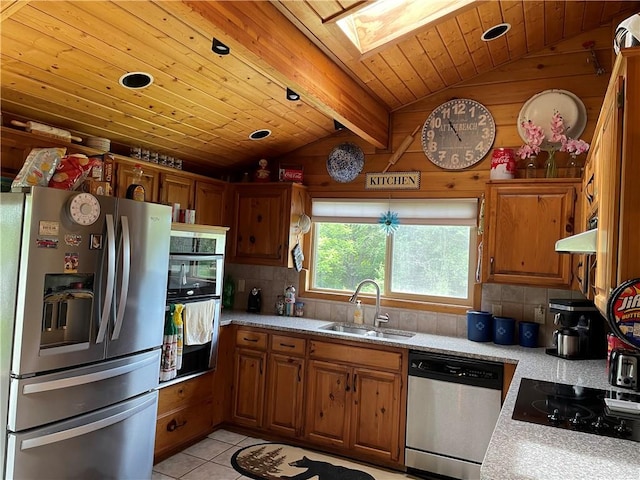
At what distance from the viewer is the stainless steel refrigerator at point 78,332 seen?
6.97 ft

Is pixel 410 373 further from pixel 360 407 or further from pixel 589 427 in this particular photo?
pixel 589 427

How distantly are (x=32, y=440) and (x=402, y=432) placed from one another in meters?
2.18

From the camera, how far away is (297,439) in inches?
136

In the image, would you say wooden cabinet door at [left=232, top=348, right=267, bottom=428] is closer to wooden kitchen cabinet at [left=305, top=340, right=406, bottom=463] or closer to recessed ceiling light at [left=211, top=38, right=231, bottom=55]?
wooden kitchen cabinet at [left=305, top=340, right=406, bottom=463]

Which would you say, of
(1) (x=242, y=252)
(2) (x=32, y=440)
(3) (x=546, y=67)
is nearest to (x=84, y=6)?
(2) (x=32, y=440)

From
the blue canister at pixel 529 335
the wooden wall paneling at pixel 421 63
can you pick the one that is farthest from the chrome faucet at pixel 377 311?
the wooden wall paneling at pixel 421 63

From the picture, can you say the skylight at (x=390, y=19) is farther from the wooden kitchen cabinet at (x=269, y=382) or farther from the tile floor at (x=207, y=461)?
the tile floor at (x=207, y=461)

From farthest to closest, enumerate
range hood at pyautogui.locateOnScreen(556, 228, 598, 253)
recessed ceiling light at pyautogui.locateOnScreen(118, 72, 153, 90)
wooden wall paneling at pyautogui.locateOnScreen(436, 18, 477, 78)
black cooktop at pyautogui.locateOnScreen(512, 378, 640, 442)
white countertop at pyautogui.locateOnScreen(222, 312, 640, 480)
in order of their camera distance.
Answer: wooden wall paneling at pyautogui.locateOnScreen(436, 18, 477, 78), recessed ceiling light at pyautogui.locateOnScreen(118, 72, 153, 90), range hood at pyautogui.locateOnScreen(556, 228, 598, 253), black cooktop at pyautogui.locateOnScreen(512, 378, 640, 442), white countertop at pyautogui.locateOnScreen(222, 312, 640, 480)

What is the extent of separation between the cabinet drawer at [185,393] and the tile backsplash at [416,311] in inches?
37.4

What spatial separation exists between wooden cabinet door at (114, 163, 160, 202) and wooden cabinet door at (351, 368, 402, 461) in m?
2.03

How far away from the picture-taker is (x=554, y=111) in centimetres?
325

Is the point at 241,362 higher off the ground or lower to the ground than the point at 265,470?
higher

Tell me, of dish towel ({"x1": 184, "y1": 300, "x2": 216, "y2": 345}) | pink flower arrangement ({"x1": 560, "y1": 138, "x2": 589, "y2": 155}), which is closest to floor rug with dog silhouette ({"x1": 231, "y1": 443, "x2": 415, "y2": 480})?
dish towel ({"x1": 184, "y1": 300, "x2": 216, "y2": 345})

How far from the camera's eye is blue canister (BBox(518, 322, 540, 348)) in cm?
315
